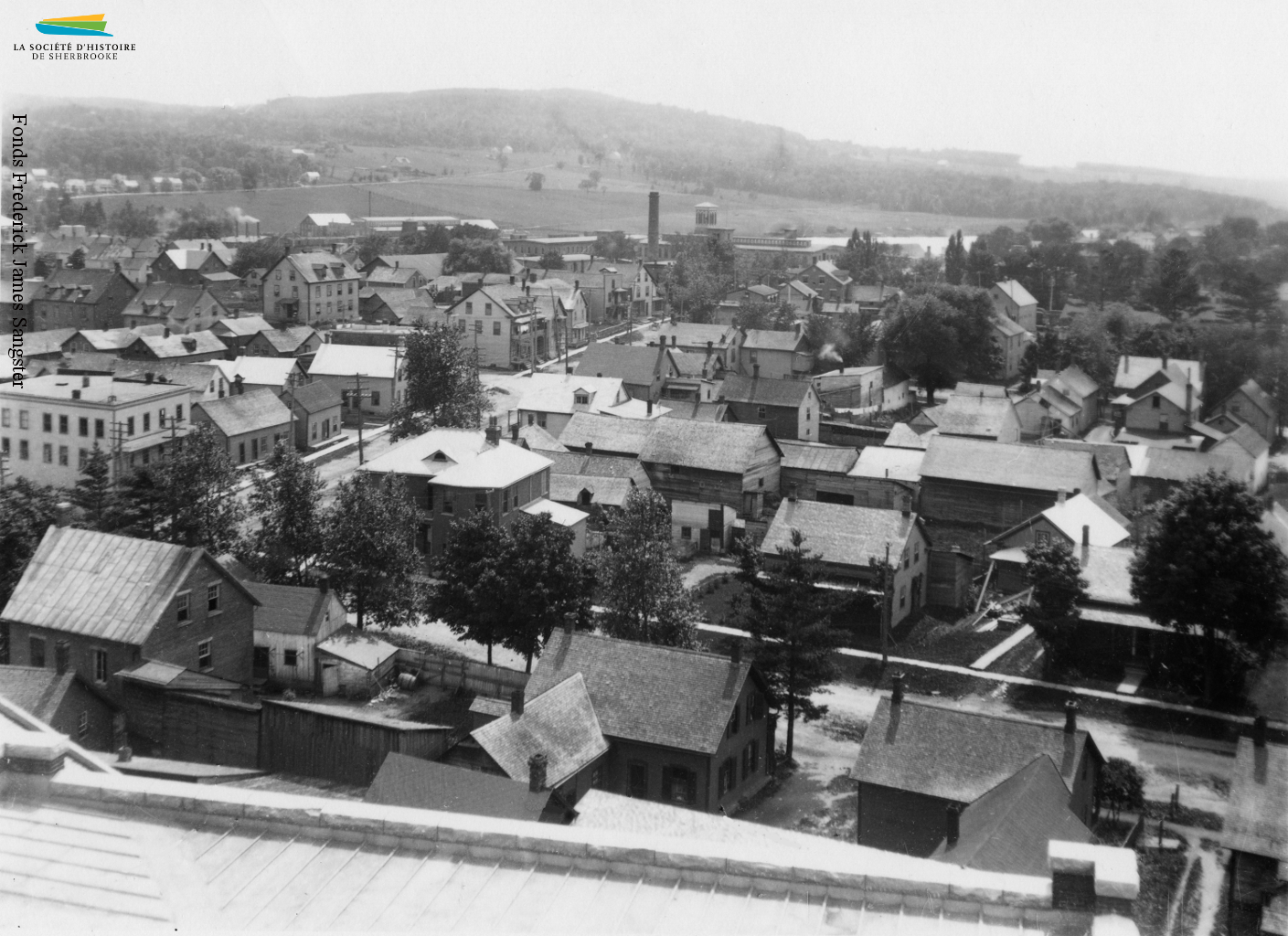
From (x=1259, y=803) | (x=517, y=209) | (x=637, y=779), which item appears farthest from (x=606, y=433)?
(x=517, y=209)

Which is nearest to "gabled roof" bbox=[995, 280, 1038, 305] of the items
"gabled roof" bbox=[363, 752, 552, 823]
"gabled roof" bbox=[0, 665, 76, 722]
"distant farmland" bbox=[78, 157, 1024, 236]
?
"distant farmland" bbox=[78, 157, 1024, 236]

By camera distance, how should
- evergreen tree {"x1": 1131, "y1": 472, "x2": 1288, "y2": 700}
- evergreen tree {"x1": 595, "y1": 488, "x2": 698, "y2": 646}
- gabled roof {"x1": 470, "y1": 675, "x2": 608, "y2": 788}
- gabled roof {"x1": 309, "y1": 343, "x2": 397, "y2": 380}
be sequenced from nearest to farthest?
gabled roof {"x1": 470, "y1": 675, "x2": 608, "y2": 788}
evergreen tree {"x1": 1131, "y1": 472, "x2": 1288, "y2": 700}
evergreen tree {"x1": 595, "y1": 488, "x2": 698, "y2": 646}
gabled roof {"x1": 309, "y1": 343, "x2": 397, "y2": 380}

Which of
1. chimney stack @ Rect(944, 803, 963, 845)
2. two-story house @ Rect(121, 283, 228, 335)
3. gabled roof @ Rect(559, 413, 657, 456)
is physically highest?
two-story house @ Rect(121, 283, 228, 335)

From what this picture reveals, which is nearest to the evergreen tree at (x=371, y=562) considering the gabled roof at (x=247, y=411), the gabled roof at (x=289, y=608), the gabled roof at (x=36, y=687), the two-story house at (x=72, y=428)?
the gabled roof at (x=289, y=608)

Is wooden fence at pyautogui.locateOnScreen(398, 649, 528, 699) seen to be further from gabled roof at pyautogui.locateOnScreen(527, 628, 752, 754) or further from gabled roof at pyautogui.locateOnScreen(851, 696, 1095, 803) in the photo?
gabled roof at pyautogui.locateOnScreen(851, 696, 1095, 803)

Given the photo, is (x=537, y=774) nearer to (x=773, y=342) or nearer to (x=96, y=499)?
(x=96, y=499)

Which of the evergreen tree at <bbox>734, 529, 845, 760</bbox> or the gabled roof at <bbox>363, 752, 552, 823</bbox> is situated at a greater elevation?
the gabled roof at <bbox>363, 752, 552, 823</bbox>
